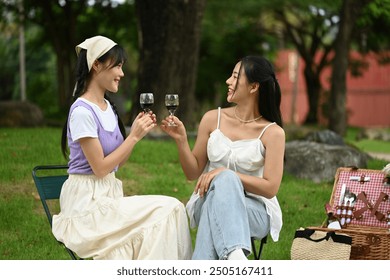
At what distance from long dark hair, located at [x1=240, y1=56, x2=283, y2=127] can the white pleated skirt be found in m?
0.79

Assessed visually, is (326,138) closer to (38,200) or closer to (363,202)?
(38,200)

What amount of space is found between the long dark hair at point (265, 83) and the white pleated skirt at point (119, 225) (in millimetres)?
792

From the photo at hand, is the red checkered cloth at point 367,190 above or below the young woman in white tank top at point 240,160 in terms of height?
below

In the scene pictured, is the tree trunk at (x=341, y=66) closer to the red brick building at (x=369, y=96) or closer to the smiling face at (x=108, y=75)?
the smiling face at (x=108, y=75)

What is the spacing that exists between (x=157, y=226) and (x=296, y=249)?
48.3 inches

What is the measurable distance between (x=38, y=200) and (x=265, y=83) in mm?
3693

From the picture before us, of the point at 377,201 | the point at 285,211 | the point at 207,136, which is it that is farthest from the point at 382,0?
the point at 207,136

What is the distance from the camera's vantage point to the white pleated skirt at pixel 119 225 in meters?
3.93

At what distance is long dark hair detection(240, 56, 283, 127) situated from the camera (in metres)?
4.33

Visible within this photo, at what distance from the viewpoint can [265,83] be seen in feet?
14.3

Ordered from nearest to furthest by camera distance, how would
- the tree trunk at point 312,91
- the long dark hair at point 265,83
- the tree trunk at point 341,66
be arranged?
the long dark hair at point 265,83, the tree trunk at point 341,66, the tree trunk at point 312,91

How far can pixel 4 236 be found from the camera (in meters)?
6.51

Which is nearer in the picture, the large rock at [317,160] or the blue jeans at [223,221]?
the blue jeans at [223,221]

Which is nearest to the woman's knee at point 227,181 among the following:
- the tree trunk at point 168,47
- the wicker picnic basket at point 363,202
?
the wicker picnic basket at point 363,202
